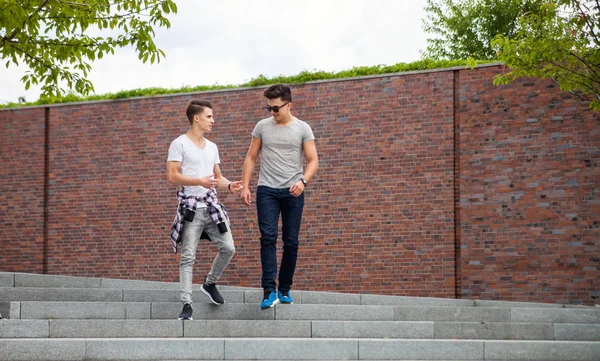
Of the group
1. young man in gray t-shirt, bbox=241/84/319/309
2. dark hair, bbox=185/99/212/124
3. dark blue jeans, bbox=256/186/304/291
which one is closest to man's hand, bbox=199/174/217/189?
young man in gray t-shirt, bbox=241/84/319/309

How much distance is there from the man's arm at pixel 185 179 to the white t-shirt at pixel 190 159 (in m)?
0.06

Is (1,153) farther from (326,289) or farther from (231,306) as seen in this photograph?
(231,306)

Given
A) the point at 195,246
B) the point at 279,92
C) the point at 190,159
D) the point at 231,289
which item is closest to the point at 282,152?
the point at 279,92

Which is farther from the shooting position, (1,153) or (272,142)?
(1,153)

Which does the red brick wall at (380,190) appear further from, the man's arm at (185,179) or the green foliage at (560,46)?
the man's arm at (185,179)

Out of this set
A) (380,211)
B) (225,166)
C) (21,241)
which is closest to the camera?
(380,211)

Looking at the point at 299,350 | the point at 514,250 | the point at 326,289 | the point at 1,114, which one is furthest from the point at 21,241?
the point at 299,350

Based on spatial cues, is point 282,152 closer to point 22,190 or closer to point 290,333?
point 290,333

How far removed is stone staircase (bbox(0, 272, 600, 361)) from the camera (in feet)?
20.1

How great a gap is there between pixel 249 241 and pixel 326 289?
1.59 meters

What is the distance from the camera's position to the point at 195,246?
7.11 meters

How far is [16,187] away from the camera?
1576 cm

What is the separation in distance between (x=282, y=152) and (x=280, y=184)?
28cm

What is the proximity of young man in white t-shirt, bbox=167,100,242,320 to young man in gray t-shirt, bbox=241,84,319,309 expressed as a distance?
0.29 meters
